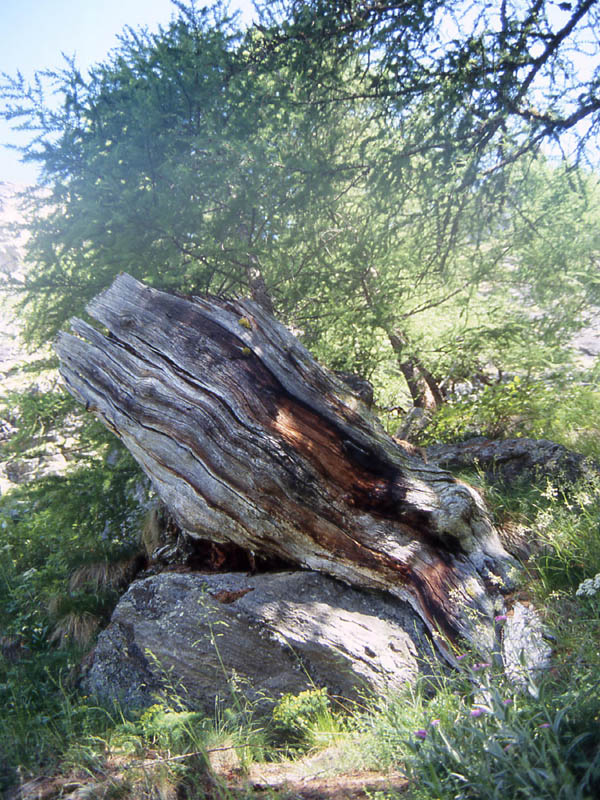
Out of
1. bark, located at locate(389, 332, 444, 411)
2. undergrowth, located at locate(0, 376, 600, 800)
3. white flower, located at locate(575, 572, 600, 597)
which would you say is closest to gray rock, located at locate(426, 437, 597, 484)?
undergrowth, located at locate(0, 376, 600, 800)

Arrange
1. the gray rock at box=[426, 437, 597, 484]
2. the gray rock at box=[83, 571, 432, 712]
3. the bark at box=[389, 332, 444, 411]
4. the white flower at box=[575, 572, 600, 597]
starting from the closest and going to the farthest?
the white flower at box=[575, 572, 600, 597] → the gray rock at box=[83, 571, 432, 712] → the gray rock at box=[426, 437, 597, 484] → the bark at box=[389, 332, 444, 411]

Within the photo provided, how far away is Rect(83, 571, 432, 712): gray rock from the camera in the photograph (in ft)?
11.7

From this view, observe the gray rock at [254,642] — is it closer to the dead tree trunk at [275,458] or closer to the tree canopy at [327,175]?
the dead tree trunk at [275,458]

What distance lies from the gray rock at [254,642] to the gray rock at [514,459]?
237 cm

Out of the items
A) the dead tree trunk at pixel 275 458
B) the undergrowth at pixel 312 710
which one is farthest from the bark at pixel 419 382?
the dead tree trunk at pixel 275 458

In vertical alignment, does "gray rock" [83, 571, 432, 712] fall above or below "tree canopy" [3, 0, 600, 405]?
below

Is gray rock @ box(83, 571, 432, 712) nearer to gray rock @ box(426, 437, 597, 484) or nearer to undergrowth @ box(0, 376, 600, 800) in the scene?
undergrowth @ box(0, 376, 600, 800)

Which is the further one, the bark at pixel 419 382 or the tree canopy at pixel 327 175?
the bark at pixel 419 382

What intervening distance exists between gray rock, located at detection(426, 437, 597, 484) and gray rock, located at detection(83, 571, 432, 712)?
7.77 feet

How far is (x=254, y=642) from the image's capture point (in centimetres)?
376

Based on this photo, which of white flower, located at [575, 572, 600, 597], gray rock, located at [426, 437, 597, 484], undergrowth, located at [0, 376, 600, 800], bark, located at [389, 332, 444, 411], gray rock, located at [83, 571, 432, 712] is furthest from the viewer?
bark, located at [389, 332, 444, 411]

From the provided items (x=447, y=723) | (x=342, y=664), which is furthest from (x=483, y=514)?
(x=447, y=723)

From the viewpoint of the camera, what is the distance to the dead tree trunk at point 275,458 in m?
Answer: 4.17

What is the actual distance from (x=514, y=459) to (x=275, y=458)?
3.01m
